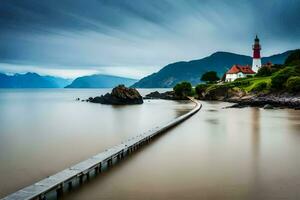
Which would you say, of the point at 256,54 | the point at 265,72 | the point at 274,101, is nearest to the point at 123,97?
the point at 274,101

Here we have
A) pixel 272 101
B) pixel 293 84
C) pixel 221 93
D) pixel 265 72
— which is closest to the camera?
pixel 293 84

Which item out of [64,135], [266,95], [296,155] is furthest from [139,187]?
[266,95]

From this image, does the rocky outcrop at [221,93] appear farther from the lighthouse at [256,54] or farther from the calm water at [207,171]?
the calm water at [207,171]

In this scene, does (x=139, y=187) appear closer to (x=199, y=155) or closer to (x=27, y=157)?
(x=199, y=155)

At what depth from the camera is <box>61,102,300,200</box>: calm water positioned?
478 inches

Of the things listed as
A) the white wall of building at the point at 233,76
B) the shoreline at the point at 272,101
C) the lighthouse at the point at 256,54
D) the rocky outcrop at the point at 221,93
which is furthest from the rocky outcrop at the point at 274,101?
the lighthouse at the point at 256,54

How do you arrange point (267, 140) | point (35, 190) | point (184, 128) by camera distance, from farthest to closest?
point (184, 128) → point (267, 140) → point (35, 190)

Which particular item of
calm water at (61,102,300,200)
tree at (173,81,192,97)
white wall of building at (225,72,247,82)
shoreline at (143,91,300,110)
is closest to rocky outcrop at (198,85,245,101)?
shoreline at (143,91,300,110)

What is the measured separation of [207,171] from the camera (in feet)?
49.7

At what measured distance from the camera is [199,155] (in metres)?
18.8

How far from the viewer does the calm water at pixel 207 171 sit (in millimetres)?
12141

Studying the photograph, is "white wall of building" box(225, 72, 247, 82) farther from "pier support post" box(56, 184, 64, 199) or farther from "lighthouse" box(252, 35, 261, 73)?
"pier support post" box(56, 184, 64, 199)

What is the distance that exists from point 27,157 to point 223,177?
10.9 meters

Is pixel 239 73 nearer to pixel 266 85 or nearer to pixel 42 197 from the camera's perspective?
pixel 266 85
